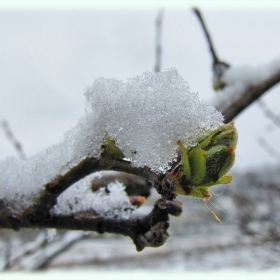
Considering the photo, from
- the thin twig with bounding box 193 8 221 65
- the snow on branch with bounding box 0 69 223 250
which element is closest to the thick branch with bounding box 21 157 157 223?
the snow on branch with bounding box 0 69 223 250

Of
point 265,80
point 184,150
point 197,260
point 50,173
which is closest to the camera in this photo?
point 184,150

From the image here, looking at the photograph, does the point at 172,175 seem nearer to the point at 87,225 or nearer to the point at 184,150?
the point at 184,150

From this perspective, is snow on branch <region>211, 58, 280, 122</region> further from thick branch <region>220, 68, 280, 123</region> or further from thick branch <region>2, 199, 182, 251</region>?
thick branch <region>2, 199, 182, 251</region>

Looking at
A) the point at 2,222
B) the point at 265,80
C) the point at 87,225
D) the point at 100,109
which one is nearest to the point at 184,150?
the point at 100,109

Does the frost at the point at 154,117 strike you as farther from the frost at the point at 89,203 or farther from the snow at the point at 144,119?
the frost at the point at 89,203

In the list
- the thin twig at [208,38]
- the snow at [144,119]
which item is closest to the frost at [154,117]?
the snow at [144,119]
